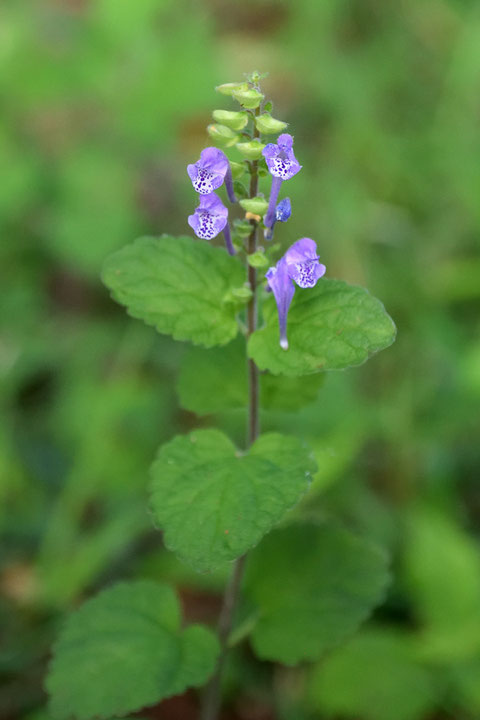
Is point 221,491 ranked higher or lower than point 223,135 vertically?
lower

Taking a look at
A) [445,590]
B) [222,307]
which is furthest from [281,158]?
[445,590]

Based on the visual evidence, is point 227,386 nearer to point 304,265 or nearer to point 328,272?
point 304,265

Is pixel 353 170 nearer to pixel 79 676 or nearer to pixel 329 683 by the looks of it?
pixel 329 683

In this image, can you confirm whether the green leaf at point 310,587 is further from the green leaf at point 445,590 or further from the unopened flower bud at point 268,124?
the unopened flower bud at point 268,124

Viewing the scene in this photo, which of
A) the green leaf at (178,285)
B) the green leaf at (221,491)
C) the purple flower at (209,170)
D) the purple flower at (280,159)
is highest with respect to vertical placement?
the purple flower at (280,159)

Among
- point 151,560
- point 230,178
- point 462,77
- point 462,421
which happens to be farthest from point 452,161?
point 230,178

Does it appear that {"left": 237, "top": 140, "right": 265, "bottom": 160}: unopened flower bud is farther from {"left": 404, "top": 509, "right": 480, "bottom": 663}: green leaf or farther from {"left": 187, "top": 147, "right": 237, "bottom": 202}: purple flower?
{"left": 404, "top": 509, "right": 480, "bottom": 663}: green leaf

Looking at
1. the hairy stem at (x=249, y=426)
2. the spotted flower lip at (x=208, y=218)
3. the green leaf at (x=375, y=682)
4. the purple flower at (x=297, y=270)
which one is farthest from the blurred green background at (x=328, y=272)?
the spotted flower lip at (x=208, y=218)
